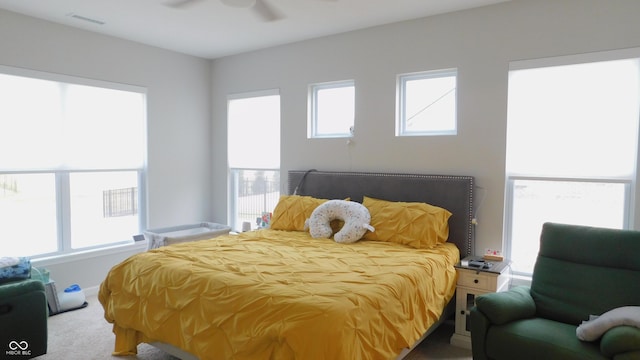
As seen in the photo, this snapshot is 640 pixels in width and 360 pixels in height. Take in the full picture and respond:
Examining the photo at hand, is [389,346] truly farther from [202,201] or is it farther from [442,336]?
[202,201]

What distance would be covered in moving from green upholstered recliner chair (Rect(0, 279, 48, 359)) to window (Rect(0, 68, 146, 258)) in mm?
1410

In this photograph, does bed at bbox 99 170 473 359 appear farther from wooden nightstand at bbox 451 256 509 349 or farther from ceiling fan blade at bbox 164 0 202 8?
ceiling fan blade at bbox 164 0 202 8

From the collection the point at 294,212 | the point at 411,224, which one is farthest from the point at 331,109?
the point at 411,224

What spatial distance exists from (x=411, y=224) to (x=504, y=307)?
1133 millimetres

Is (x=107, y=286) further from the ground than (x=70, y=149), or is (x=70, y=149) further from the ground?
(x=70, y=149)

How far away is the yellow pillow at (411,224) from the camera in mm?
3447

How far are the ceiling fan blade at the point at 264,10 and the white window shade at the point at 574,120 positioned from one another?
→ 2.08m

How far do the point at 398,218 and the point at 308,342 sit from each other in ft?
6.20

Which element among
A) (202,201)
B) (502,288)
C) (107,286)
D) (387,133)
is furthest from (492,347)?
(202,201)

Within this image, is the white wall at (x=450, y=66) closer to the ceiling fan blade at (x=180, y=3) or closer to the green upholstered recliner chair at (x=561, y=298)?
the green upholstered recliner chair at (x=561, y=298)

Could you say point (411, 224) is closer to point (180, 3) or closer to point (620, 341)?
point (620, 341)

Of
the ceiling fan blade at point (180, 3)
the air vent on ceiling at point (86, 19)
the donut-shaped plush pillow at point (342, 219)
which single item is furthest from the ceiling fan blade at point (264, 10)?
the air vent on ceiling at point (86, 19)

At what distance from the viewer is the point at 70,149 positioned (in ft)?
14.1

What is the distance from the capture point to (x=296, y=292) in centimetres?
222
